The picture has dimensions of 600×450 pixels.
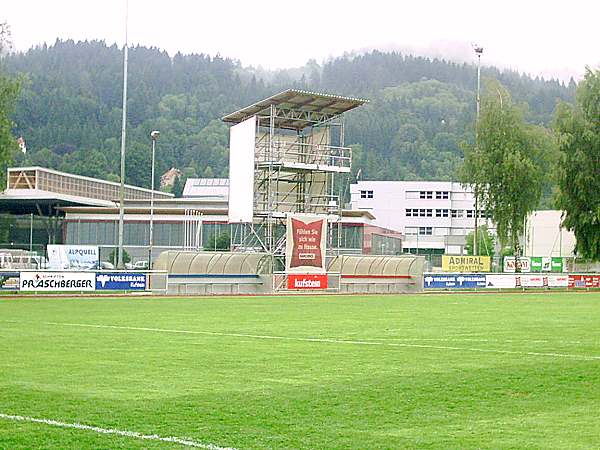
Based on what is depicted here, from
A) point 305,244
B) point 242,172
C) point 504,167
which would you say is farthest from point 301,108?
point 504,167

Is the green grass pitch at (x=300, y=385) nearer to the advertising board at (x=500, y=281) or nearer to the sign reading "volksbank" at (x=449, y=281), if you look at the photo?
the sign reading "volksbank" at (x=449, y=281)

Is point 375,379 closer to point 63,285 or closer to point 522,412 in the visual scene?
point 522,412

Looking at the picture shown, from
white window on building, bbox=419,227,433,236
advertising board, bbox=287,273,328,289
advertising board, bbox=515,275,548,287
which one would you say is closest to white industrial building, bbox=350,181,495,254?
white window on building, bbox=419,227,433,236

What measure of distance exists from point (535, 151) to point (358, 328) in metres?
57.6

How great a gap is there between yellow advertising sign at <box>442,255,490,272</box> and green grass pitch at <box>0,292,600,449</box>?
134 feet

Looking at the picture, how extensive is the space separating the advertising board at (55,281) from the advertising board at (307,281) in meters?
13.6

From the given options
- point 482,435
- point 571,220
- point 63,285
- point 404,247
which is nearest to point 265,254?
point 63,285

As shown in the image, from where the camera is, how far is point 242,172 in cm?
6091

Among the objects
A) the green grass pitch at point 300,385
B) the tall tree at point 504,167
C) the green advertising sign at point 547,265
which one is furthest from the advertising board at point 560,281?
the green grass pitch at point 300,385

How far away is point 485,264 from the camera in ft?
230

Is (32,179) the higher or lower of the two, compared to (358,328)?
higher

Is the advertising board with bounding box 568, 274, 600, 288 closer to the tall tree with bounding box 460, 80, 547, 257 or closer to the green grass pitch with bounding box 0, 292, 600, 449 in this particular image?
the tall tree with bounding box 460, 80, 547, 257

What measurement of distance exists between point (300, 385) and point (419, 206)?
133995 millimetres

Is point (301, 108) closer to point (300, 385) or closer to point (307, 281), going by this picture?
point (307, 281)
